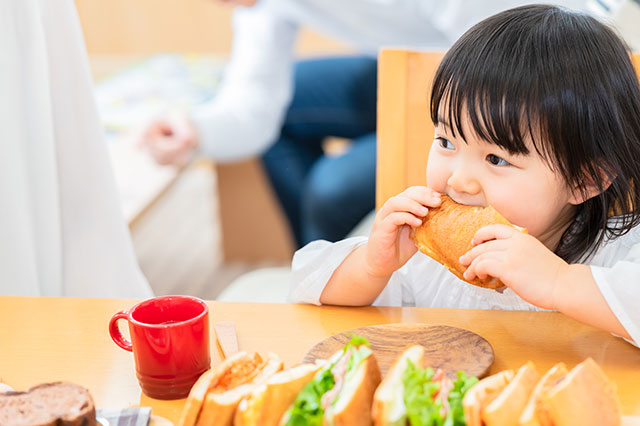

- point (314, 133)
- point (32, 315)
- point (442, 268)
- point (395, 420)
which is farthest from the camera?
point (314, 133)

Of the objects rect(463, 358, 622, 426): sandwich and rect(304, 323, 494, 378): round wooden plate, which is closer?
rect(463, 358, 622, 426): sandwich

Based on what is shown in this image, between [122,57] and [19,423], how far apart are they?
4373 millimetres

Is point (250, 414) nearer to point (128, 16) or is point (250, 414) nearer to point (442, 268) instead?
point (442, 268)

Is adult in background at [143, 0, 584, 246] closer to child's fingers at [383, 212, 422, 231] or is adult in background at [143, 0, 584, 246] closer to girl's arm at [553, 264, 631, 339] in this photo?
child's fingers at [383, 212, 422, 231]

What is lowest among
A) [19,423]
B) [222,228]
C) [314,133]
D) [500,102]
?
[222,228]

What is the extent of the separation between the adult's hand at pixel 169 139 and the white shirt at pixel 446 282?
1309 mm

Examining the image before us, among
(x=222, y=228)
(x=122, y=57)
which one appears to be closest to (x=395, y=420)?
(x=222, y=228)

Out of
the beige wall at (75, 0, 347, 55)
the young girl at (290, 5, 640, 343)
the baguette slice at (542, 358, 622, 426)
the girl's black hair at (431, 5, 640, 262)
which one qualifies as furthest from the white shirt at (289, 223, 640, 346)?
the beige wall at (75, 0, 347, 55)

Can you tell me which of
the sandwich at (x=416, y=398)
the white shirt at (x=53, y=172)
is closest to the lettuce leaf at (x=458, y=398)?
the sandwich at (x=416, y=398)

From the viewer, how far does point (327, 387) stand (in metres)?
0.68

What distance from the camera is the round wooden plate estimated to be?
80cm

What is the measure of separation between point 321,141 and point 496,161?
6.22 feet

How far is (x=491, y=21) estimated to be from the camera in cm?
103

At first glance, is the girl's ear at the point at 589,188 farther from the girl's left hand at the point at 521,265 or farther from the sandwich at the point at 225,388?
the sandwich at the point at 225,388
